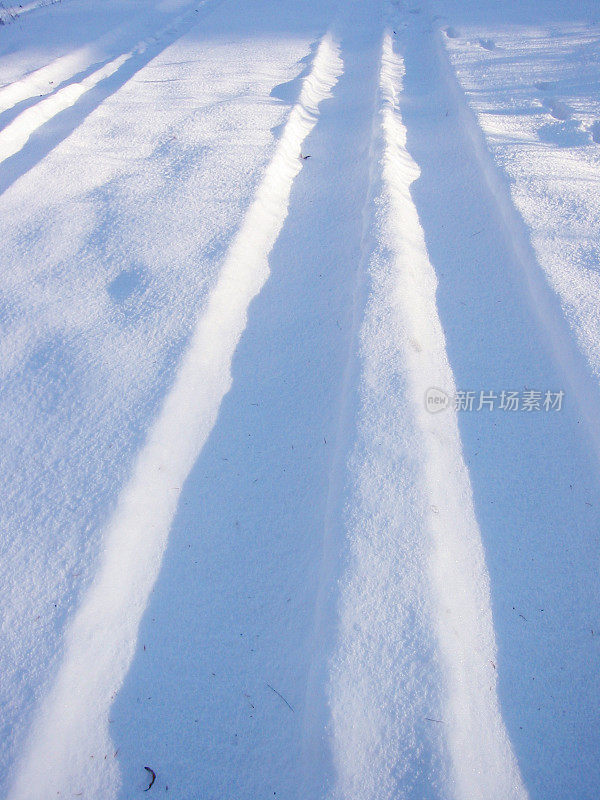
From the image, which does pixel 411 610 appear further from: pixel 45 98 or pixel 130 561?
pixel 45 98

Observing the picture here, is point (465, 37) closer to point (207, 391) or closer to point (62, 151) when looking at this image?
point (62, 151)

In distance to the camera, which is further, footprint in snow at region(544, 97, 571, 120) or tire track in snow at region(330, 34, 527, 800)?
footprint in snow at region(544, 97, 571, 120)

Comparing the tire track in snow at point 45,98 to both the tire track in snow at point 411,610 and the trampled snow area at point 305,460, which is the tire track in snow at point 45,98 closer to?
the trampled snow area at point 305,460

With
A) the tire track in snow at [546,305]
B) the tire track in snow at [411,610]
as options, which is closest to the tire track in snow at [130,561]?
the tire track in snow at [411,610]

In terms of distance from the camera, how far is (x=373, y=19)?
5.12 m

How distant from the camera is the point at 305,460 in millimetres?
1609

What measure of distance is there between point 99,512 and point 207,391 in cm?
60

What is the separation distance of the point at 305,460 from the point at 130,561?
658mm

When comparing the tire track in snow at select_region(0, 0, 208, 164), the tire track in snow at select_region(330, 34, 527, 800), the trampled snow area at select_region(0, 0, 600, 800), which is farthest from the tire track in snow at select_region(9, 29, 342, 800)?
the tire track in snow at select_region(0, 0, 208, 164)

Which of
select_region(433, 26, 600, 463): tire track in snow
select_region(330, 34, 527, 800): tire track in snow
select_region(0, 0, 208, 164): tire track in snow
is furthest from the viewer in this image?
select_region(0, 0, 208, 164): tire track in snow

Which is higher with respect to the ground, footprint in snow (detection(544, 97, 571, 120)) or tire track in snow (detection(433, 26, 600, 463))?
footprint in snow (detection(544, 97, 571, 120))

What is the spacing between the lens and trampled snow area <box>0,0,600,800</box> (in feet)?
3.67

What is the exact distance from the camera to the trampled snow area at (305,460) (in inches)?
44.0

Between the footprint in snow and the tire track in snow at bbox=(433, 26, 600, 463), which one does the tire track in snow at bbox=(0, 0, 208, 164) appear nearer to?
the tire track in snow at bbox=(433, 26, 600, 463)
